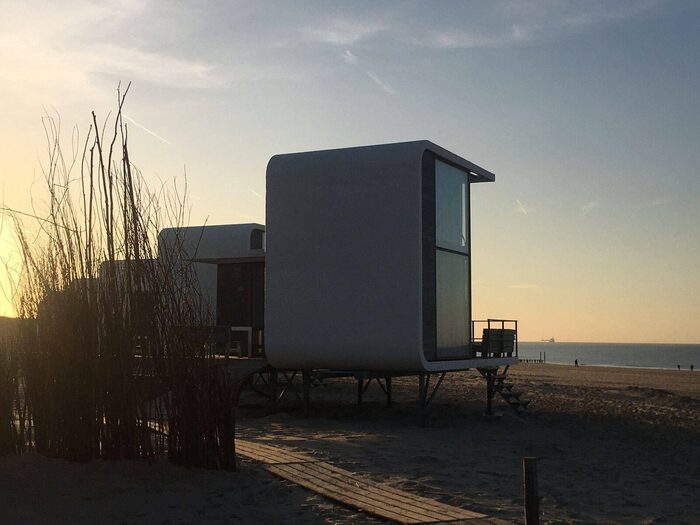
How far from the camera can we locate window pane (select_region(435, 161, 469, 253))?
1579cm

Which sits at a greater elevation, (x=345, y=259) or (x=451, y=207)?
(x=451, y=207)

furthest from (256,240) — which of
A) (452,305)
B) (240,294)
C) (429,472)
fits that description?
(429,472)

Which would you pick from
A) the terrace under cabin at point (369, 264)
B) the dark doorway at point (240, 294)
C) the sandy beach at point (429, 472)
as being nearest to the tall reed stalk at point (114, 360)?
the sandy beach at point (429, 472)

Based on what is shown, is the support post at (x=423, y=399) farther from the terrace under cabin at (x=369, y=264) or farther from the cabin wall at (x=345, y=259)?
the cabin wall at (x=345, y=259)

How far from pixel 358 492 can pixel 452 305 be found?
32.2ft

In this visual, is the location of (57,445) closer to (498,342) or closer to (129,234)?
(129,234)

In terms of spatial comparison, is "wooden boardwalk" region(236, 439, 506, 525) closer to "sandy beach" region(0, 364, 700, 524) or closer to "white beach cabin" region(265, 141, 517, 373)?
"sandy beach" region(0, 364, 700, 524)

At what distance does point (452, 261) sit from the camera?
53.8 ft

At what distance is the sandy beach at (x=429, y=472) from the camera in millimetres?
6305

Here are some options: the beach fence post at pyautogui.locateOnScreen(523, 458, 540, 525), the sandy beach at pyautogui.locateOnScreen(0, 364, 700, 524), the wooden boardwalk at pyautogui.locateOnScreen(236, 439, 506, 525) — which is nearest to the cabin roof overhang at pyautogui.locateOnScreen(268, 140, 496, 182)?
the sandy beach at pyautogui.locateOnScreen(0, 364, 700, 524)

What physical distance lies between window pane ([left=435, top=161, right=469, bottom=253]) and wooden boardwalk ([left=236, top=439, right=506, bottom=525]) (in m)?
8.13

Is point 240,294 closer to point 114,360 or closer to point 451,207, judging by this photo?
point 451,207

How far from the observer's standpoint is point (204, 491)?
6.70m

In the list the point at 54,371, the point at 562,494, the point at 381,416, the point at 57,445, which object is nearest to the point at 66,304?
the point at 54,371
